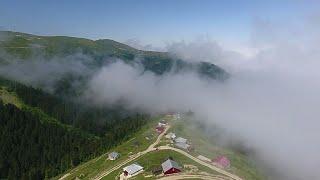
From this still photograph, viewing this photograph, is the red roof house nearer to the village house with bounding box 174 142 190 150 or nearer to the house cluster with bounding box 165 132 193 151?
the house cluster with bounding box 165 132 193 151

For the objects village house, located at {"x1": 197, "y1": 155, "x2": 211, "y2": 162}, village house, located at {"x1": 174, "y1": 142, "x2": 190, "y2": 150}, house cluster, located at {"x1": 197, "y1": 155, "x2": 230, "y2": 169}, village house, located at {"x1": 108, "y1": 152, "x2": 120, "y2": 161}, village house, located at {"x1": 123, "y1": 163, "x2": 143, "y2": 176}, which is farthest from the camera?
village house, located at {"x1": 108, "y1": 152, "x2": 120, "y2": 161}

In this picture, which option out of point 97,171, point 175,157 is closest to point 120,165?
point 97,171

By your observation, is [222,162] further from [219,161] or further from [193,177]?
[193,177]

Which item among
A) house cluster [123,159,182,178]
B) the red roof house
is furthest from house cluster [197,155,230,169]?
house cluster [123,159,182,178]

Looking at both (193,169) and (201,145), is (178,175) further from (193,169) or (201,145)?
(201,145)

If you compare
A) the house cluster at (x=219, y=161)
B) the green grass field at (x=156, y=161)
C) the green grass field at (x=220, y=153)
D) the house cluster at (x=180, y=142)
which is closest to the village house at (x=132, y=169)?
the green grass field at (x=156, y=161)

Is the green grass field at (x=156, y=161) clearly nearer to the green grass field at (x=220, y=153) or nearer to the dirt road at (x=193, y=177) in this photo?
the dirt road at (x=193, y=177)

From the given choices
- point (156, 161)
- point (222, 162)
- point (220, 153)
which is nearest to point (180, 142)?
point (220, 153)
